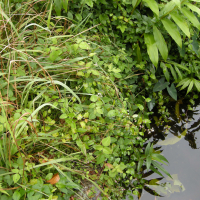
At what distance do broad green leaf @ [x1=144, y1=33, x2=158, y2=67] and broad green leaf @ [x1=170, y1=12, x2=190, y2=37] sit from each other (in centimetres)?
26

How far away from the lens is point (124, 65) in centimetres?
175

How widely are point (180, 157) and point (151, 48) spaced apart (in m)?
1.19

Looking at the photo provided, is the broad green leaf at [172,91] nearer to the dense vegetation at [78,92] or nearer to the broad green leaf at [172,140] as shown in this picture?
the dense vegetation at [78,92]

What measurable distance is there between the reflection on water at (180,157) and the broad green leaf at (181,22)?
37.9 inches

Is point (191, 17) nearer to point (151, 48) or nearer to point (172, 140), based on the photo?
point (151, 48)

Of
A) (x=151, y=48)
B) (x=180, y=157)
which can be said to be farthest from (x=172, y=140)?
(x=151, y=48)

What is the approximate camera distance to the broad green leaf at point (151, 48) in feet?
5.70

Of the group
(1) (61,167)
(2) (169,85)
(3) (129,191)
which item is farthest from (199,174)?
(1) (61,167)

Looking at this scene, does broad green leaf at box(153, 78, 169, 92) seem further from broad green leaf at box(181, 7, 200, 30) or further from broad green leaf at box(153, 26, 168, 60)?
Result: broad green leaf at box(181, 7, 200, 30)

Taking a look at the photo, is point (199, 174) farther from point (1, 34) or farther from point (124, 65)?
point (1, 34)

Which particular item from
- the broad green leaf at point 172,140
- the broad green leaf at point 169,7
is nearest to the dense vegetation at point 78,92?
the broad green leaf at point 169,7

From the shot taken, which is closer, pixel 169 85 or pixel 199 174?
pixel 199 174

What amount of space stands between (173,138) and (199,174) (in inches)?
16.7

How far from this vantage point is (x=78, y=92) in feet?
4.63
